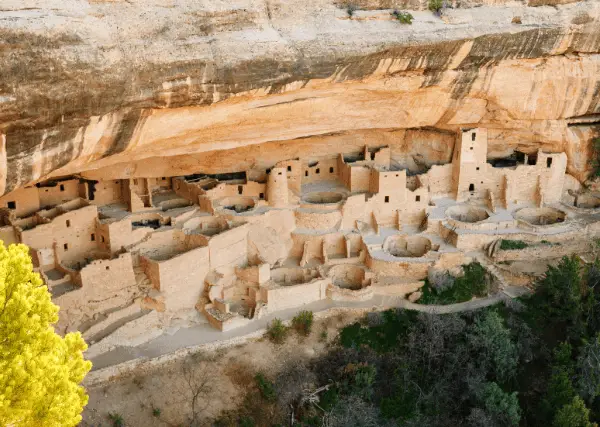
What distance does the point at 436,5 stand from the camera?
551 inches

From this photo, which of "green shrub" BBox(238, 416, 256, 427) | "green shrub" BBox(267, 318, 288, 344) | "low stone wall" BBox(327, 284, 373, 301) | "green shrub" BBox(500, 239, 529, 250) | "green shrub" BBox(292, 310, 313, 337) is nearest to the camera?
"green shrub" BBox(238, 416, 256, 427)

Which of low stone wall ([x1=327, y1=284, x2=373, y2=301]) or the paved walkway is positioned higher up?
low stone wall ([x1=327, y1=284, x2=373, y2=301])

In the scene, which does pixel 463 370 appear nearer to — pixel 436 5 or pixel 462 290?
pixel 462 290

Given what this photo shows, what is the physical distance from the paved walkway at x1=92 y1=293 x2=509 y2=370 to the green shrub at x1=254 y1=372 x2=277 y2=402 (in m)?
1.17

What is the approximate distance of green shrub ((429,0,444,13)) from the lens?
14.0 metres

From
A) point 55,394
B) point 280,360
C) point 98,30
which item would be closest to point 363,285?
point 280,360

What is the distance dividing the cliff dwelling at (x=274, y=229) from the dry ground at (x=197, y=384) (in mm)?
927

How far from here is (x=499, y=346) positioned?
1450cm

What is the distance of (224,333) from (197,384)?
1.51 metres

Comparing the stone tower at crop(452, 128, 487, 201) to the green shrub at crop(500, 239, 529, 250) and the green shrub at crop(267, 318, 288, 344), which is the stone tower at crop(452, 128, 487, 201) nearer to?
the green shrub at crop(500, 239, 529, 250)

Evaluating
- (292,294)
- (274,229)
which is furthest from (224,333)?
(274,229)

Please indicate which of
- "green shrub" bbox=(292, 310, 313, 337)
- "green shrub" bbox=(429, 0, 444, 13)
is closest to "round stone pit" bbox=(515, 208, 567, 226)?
"green shrub" bbox=(429, 0, 444, 13)

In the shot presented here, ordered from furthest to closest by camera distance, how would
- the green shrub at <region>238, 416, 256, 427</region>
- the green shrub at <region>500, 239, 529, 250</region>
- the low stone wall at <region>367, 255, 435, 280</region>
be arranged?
1. the green shrub at <region>500, 239, 529, 250</region>
2. the low stone wall at <region>367, 255, 435, 280</region>
3. the green shrub at <region>238, 416, 256, 427</region>

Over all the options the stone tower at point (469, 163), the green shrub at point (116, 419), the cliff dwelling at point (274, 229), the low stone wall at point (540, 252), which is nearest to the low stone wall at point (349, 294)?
the cliff dwelling at point (274, 229)
